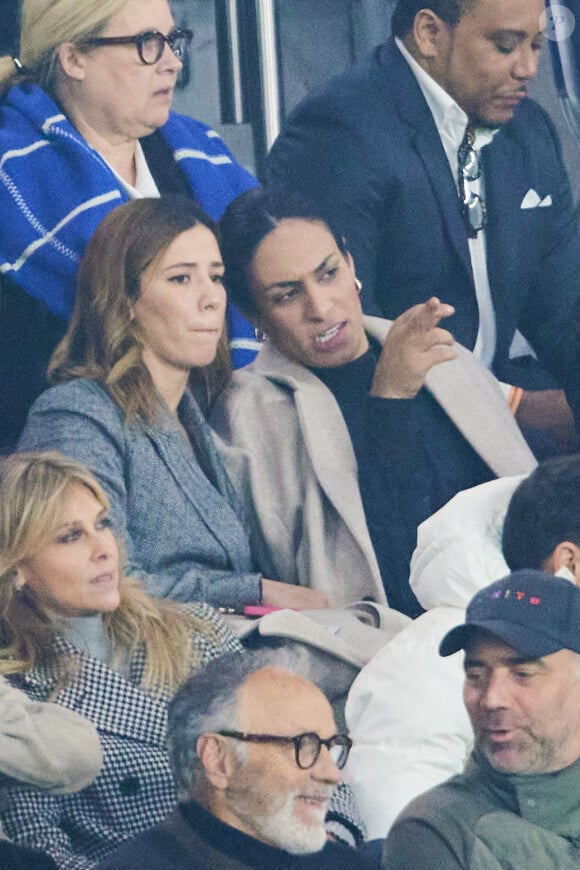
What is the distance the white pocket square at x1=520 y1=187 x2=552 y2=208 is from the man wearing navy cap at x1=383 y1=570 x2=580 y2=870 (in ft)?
3.92

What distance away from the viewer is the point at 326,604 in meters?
4.04

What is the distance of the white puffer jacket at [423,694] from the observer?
369 cm

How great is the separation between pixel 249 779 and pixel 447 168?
1618 mm

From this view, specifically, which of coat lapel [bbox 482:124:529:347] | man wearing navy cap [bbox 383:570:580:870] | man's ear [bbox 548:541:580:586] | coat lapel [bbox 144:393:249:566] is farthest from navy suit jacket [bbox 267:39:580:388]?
man wearing navy cap [bbox 383:570:580:870]

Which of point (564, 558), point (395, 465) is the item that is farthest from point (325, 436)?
point (564, 558)

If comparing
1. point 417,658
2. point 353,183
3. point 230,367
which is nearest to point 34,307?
point 230,367

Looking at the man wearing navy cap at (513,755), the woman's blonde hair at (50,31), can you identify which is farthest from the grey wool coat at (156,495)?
the woman's blonde hair at (50,31)

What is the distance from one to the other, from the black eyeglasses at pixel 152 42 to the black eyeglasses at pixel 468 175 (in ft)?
2.16

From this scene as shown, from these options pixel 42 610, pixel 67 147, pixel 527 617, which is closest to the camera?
pixel 527 617

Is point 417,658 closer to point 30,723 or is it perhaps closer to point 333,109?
point 30,723

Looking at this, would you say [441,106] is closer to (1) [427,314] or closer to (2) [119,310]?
(1) [427,314]

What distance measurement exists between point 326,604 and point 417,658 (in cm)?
28

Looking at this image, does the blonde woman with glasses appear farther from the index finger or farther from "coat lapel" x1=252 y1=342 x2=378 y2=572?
the index finger

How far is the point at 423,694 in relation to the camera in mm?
3773
